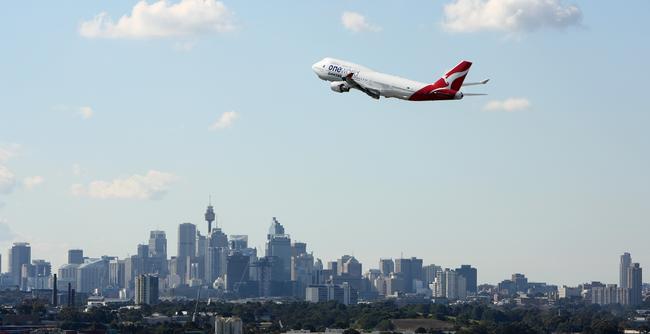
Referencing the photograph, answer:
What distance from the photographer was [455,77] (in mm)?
181250

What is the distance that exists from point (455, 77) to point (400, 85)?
6465 millimetres

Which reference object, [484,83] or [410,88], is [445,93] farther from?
[484,83]

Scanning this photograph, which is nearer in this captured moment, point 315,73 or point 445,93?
point 445,93

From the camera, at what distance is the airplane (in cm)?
17775

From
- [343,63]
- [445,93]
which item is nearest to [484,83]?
[445,93]

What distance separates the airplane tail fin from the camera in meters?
180

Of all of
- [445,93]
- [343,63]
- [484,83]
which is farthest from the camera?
[343,63]

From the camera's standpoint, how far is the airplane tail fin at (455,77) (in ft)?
591

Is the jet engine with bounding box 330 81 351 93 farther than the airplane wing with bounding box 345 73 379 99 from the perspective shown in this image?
Yes

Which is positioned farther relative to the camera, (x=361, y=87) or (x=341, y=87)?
(x=341, y=87)

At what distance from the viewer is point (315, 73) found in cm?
19575

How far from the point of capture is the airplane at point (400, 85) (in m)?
178

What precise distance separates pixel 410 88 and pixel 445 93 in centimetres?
390

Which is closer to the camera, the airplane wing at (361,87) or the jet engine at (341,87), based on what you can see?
the airplane wing at (361,87)
